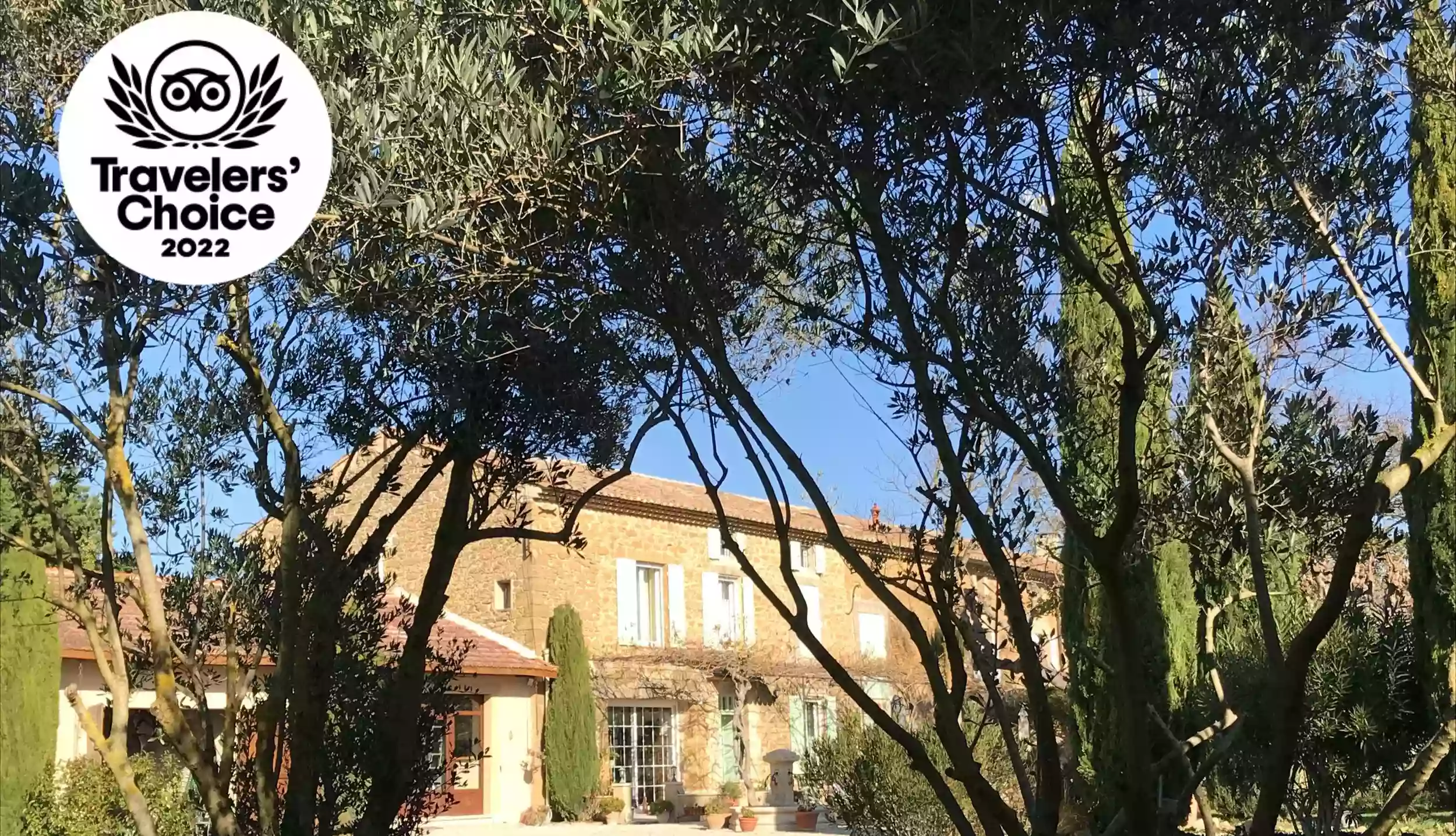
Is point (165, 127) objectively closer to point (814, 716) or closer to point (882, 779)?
point (882, 779)

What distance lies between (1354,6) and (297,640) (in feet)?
16.8

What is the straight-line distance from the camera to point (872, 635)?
101 feet

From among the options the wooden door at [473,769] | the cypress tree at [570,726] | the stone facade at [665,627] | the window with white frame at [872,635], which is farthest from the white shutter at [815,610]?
the wooden door at [473,769]

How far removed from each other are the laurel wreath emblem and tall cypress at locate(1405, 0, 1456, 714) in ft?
16.7

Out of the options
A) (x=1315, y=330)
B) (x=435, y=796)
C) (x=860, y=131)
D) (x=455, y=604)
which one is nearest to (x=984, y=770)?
(x=435, y=796)

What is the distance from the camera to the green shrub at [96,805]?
11.4 m

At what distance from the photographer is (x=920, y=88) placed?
3.95 metres

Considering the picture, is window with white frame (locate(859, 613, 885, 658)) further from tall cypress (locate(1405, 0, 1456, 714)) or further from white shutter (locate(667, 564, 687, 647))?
tall cypress (locate(1405, 0, 1456, 714))

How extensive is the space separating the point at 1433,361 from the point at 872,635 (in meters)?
25.0

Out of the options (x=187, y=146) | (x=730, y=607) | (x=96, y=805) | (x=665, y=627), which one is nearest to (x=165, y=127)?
(x=187, y=146)

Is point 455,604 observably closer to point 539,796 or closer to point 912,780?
point 539,796

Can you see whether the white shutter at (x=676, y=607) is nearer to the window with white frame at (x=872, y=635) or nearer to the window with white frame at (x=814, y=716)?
the window with white frame at (x=814, y=716)

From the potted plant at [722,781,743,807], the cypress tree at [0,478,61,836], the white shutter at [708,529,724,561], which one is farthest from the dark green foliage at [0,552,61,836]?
the white shutter at [708,529,724,561]

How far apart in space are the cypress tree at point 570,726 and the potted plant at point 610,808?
1.13ft
